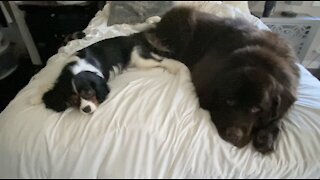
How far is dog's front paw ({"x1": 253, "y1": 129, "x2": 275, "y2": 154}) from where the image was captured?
76cm

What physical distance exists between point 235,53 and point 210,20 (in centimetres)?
34

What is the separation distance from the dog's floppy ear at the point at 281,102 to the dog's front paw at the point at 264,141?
0.06 m

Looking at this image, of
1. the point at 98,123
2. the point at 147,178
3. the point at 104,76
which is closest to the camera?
the point at 147,178

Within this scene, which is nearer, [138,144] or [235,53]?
[138,144]

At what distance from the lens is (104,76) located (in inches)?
41.1

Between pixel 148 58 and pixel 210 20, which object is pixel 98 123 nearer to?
pixel 148 58

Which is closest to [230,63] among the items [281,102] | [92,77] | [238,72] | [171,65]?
[238,72]

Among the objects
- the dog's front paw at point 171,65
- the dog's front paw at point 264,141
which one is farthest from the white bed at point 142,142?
the dog's front paw at point 171,65

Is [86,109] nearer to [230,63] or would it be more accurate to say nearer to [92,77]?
[92,77]

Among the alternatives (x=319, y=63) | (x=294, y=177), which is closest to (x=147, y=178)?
(x=294, y=177)

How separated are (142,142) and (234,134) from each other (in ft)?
0.85

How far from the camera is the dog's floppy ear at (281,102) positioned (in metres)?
0.80

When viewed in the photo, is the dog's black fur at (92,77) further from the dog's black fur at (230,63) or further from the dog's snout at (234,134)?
the dog's snout at (234,134)

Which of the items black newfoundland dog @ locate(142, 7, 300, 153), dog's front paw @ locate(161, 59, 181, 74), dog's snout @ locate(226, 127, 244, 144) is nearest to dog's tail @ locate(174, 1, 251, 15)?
black newfoundland dog @ locate(142, 7, 300, 153)
